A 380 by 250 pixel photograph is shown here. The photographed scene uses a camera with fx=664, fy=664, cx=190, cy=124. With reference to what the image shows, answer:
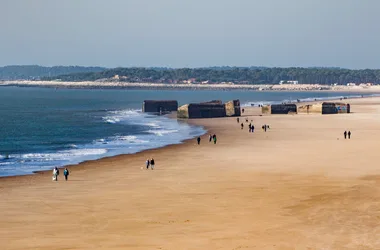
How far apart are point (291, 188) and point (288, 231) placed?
8830 mm

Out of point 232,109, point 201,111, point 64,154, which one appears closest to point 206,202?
point 64,154

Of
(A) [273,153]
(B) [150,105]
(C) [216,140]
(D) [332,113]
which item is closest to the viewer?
(A) [273,153]

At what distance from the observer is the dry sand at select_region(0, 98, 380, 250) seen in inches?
875

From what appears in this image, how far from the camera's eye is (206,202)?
93.7 ft

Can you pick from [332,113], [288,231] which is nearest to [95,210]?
[288,231]

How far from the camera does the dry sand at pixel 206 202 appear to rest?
72.9 feet

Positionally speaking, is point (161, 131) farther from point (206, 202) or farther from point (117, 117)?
point (206, 202)


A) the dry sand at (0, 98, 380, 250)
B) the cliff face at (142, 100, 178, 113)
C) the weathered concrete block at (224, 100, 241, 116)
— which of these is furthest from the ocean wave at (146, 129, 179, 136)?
the cliff face at (142, 100, 178, 113)

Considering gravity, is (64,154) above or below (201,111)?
below

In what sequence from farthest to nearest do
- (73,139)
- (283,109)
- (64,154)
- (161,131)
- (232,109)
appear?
(283,109), (232,109), (161,131), (73,139), (64,154)

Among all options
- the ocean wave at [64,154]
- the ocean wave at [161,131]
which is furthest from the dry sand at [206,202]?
the ocean wave at [161,131]

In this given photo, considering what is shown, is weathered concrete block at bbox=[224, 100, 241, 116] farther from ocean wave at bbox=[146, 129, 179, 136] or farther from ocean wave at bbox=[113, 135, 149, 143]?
ocean wave at bbox=[113, 135, 149, 143]

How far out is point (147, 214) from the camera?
2634 cm

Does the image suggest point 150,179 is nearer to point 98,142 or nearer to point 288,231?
point 288,231
